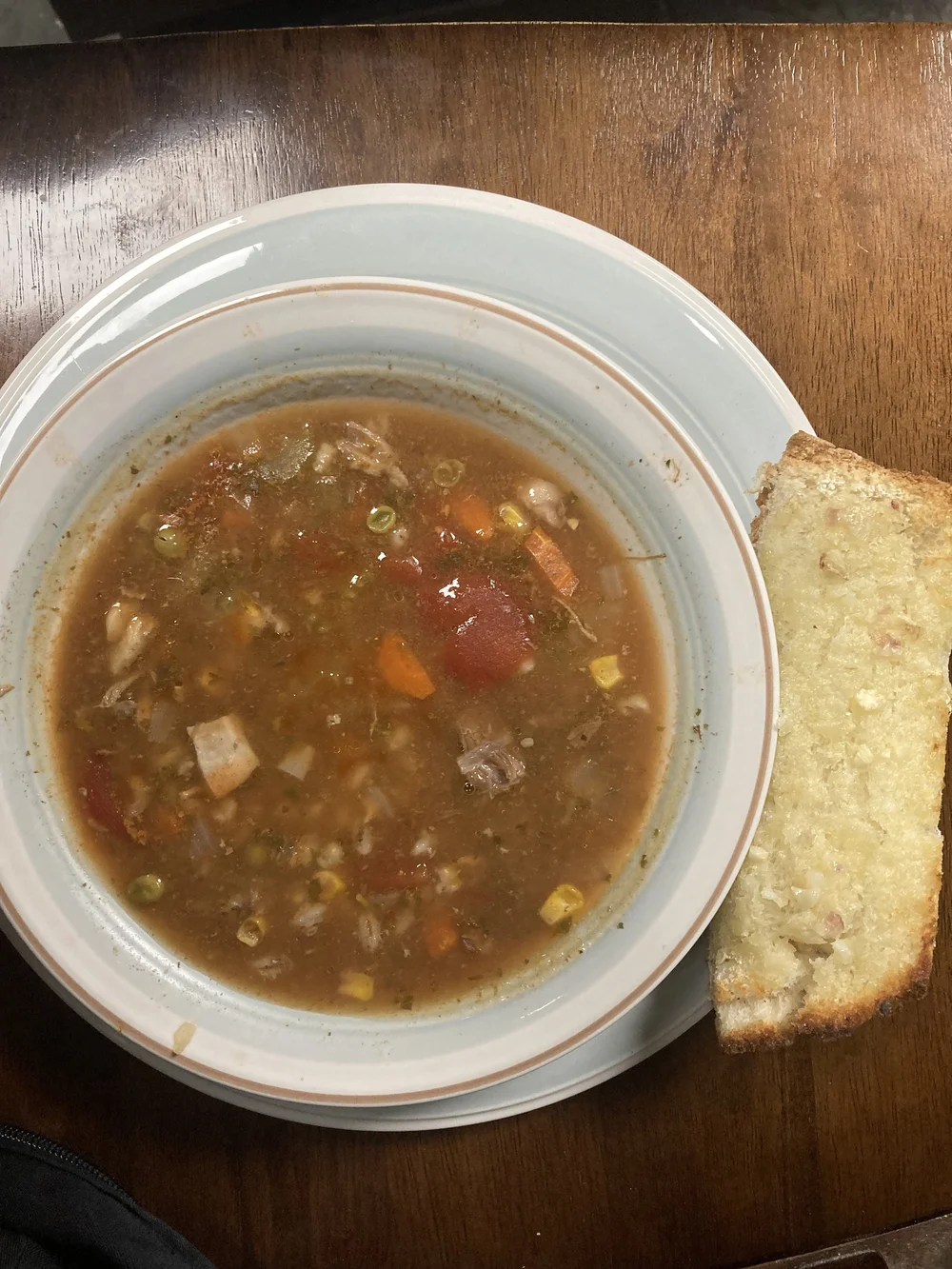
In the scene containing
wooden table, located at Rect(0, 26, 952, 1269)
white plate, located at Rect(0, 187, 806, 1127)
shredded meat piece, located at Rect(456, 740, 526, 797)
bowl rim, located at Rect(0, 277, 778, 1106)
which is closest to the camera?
bowl rim, located at Rect(0, 277, 778, 1106)

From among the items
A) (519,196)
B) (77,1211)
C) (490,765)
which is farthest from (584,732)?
(77,1211)

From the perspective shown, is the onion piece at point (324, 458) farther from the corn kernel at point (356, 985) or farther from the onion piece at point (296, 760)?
the corn kernel at point (356, 985)

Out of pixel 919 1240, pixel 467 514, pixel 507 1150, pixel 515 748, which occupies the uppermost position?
pixel 467 514

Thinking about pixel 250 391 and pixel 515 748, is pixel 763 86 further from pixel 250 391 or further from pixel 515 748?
pixel 515 748

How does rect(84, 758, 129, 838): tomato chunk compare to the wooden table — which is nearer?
rect(84, 758, 129, 838): tomato chunk

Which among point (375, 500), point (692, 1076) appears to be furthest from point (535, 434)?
point (692, 1076)

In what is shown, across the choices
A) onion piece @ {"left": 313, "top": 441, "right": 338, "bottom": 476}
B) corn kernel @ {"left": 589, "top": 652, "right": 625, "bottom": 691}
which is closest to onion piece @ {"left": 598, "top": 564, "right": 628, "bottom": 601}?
corn kernel @ {"left": 589, "top": 652, "right": 625, "bottom": 691}

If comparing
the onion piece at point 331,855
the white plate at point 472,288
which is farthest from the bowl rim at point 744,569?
the onion piece at point 331,855

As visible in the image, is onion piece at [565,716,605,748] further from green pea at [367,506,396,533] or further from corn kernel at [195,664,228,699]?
corn kernel at [195,664,228,699]
